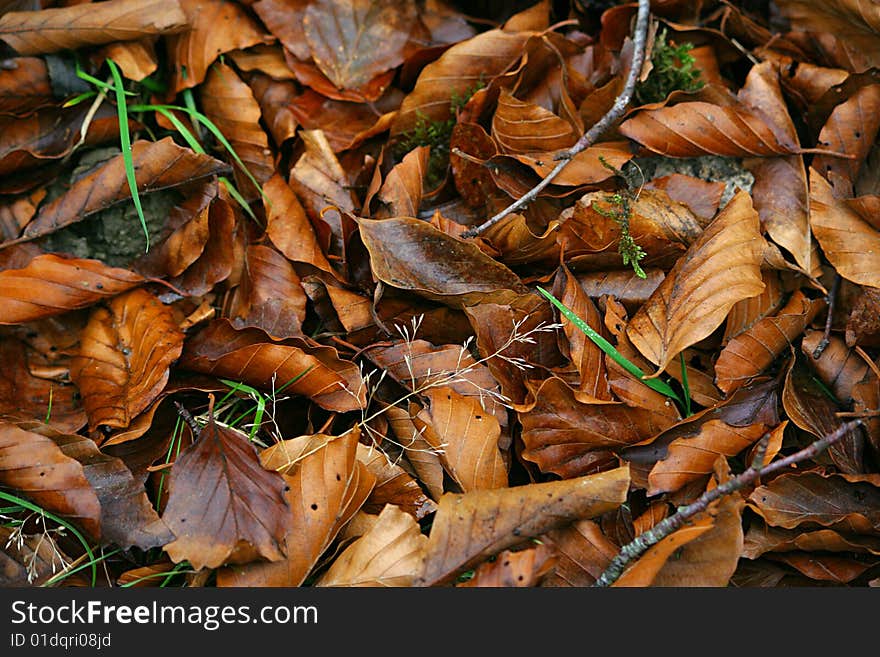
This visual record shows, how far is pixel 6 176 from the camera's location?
2.12 m

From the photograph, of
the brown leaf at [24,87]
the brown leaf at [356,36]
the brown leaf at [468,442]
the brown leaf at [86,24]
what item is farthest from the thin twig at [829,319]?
the brown leaf at [24,87]

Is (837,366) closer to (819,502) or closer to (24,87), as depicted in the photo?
(819,502)

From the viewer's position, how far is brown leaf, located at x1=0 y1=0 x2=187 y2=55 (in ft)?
6.98

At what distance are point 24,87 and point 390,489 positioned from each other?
151 centimetres

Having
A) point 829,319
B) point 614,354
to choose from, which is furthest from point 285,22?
point 829,319

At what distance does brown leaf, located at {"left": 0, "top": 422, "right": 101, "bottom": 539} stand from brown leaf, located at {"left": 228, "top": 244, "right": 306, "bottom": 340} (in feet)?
1.61

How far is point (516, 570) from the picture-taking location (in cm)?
150

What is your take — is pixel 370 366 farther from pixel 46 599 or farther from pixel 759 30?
pixel 759 30

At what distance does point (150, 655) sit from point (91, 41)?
1.61m

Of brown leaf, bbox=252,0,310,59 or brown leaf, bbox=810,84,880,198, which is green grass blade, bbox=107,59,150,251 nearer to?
brown leaf, bbox=252,0,310,59

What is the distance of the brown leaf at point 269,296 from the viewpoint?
6.30 feet

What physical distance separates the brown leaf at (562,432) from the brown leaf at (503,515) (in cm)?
12

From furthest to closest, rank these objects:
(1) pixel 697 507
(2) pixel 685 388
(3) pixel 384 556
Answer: (2) pixel 685 388 → (3) pixel 384 556 → (1) pixel 697 507

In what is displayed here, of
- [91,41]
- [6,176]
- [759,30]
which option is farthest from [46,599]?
[759,30]
